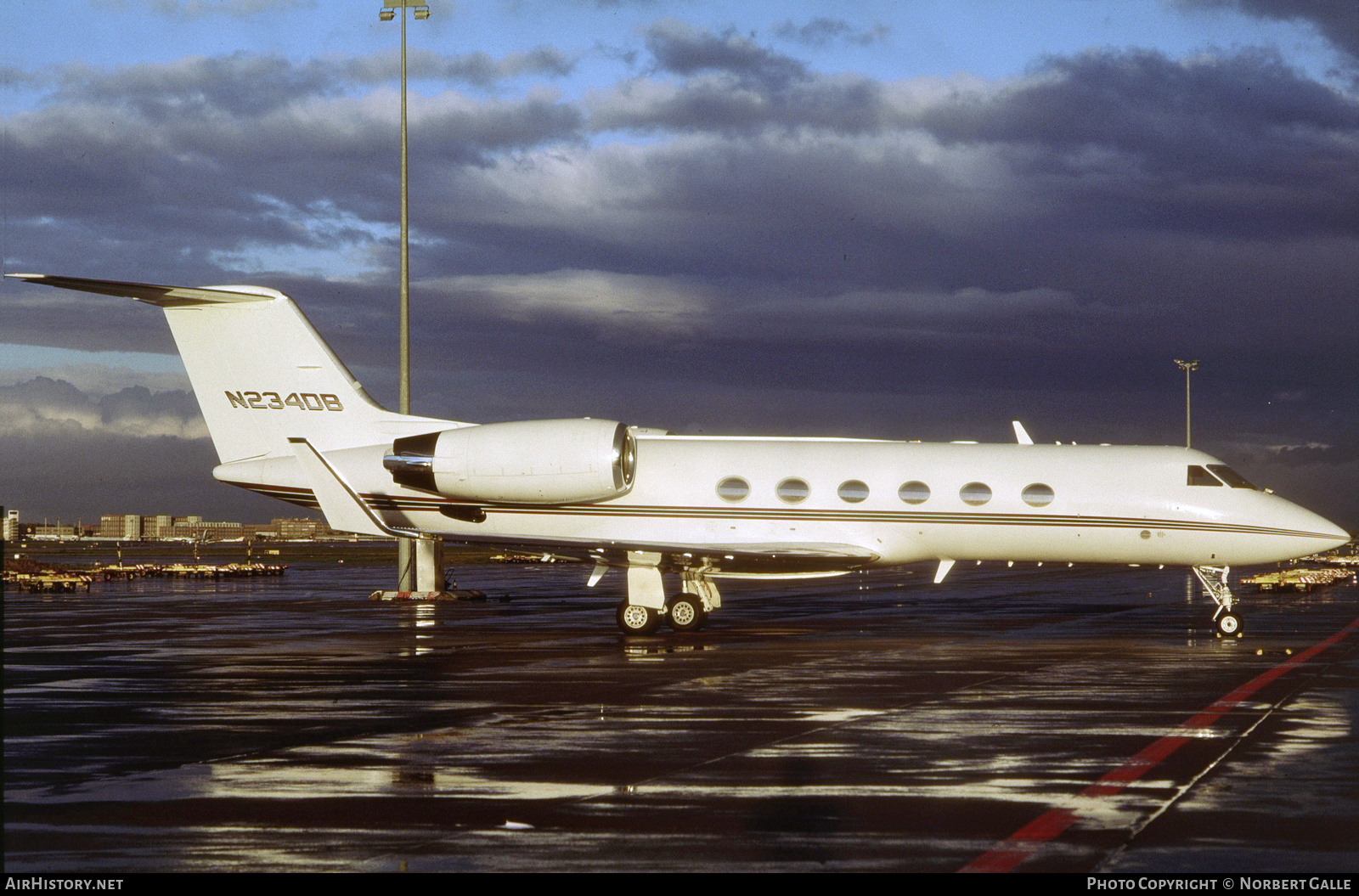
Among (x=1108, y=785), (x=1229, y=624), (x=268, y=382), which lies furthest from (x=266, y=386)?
(x=1108, y=785)

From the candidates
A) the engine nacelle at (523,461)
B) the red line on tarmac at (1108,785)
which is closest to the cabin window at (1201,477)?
the red line on tarmac at (1108,785)

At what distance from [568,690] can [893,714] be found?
378cm

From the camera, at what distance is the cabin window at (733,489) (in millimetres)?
23547

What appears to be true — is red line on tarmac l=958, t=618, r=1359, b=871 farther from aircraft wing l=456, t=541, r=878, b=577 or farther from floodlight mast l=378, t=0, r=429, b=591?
floodlight mast l=378, t=0, r=429, b=591

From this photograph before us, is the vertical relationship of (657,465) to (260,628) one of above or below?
above

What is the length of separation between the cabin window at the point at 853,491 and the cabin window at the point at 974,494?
1.57 meters

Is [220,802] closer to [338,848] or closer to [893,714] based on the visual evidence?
[338,848]

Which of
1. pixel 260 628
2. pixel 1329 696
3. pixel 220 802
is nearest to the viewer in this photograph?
pixel 220 802

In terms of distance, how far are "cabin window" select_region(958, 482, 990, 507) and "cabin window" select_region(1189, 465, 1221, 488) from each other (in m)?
3.37

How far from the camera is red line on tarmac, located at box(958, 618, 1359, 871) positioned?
285 inches

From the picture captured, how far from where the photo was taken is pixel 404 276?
1286 inches
